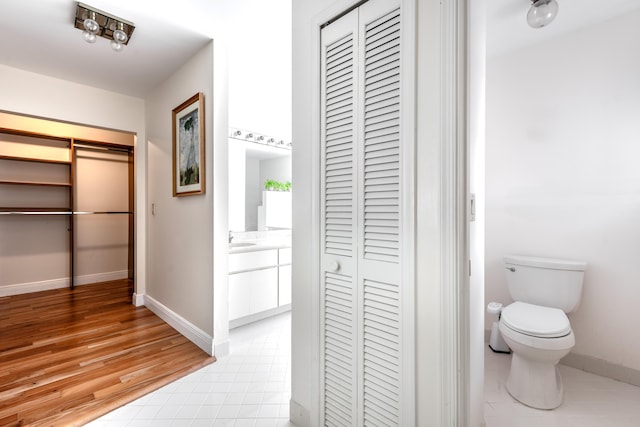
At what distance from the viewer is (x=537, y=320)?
1778 mm

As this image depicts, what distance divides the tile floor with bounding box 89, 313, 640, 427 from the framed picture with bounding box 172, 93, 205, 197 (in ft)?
4.51

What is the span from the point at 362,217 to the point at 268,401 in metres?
1.28

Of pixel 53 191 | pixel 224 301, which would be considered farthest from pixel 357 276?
pixel 53 191

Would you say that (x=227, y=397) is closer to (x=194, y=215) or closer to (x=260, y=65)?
(x=194, y=215)

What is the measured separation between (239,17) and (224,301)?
2048 mm

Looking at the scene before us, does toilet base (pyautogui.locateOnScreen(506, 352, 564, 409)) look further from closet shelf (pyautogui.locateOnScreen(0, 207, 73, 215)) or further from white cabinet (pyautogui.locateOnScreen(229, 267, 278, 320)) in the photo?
closet shelf (pyautogui.locateOnScreen(0, 207, 73, 215))

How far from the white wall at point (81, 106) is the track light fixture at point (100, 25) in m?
1.19

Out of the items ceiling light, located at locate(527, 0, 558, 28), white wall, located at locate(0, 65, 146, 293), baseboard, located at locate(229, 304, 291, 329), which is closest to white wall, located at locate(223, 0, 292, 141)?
white wall, located at locate(0, 65, 146, 293)

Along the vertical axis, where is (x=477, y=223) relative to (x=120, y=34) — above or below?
below

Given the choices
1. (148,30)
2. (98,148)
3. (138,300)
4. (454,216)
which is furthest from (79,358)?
(98,148)

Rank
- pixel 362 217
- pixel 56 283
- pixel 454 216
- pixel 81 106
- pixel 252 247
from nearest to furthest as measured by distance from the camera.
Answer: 1. pixel 454 216
2. pixel 362 217
3. pixel 252 247
4. pixel 81 106
5. pixel 56 283

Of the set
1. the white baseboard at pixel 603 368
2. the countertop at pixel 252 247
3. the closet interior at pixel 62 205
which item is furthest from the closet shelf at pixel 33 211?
the white baseboard at pixel 603 368

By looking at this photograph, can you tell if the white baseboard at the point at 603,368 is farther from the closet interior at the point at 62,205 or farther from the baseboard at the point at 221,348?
the closet interior at the point at 62,205

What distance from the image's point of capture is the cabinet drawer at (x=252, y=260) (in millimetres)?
2641
